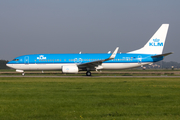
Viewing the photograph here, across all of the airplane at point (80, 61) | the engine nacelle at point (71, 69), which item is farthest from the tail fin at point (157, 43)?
the engine nacelle at point (71, 69)

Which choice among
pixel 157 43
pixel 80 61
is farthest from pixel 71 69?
pixel 157 43

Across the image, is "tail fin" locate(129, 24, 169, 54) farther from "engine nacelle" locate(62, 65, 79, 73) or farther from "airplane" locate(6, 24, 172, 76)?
"engine nacelle" locate(62, 65, 79, 73)

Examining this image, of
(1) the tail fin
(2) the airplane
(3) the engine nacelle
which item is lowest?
(3) the engine nacelle

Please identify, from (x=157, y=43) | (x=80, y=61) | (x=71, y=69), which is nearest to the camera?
(x=71, y=69)

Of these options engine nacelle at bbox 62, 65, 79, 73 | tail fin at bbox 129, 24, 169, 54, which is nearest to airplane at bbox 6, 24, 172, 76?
tail fin at bbox 129, 24, 169, 54

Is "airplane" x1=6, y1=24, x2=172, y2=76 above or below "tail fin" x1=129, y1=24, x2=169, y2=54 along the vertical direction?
below

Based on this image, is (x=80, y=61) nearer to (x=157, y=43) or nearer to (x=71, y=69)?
(x=71, y=69)

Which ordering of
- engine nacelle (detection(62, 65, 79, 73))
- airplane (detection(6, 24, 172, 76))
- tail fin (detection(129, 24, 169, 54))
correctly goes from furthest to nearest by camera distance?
1. tail fin (detection(129, 24, 169, 54))
2. airplane (detection(6, 24, 172, 76))
3. engine nacelle (detection(62, 65, 79, 73))

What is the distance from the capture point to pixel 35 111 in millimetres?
9438

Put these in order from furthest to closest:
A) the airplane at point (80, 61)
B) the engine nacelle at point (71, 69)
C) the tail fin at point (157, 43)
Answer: the tail fin at point (157, 43) < the airplane at point (80, 61) < the engine nacelle at point (71, 69)

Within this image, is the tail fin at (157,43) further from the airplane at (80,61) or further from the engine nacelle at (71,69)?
the engine nacelle at (71,69)

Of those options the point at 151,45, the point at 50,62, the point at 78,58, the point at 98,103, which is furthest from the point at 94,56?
the point at 98,103

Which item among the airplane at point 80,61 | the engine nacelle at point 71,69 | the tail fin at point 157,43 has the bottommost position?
the engine nacelle at point 71,69

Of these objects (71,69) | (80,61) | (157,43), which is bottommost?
(71,69)
